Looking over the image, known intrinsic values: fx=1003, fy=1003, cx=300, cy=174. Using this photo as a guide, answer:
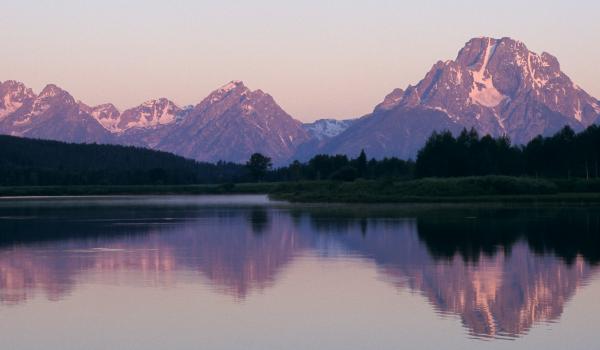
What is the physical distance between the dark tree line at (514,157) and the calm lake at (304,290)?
9395cm

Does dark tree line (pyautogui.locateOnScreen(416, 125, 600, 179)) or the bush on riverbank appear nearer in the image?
the bush on riverbank

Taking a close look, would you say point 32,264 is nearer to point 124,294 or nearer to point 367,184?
point 124,294

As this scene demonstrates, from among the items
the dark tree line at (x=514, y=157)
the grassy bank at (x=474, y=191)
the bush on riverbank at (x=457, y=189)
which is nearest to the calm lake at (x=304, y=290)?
the grassy bank at (x=474, y=191)

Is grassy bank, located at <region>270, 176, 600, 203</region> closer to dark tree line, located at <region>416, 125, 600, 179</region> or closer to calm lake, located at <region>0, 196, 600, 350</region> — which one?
dark tree line, located at <region>416, 125, 600, 179</region>

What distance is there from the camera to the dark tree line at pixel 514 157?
16338 centimetres

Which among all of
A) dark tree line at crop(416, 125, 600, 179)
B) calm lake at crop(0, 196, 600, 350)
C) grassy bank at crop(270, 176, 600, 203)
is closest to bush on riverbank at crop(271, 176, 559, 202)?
grassy bank at crop(270, 176, 600, 203)

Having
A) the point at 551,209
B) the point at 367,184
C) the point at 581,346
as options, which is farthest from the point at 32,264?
the point at 367,184

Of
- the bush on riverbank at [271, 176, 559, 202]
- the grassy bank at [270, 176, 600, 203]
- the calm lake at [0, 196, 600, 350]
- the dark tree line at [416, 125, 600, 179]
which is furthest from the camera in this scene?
the dark tree line at [416, 125, 600, 179]

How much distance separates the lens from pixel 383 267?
159 feet

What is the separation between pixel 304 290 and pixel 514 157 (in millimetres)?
144677

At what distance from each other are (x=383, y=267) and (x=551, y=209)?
206ft

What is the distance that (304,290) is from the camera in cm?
4031

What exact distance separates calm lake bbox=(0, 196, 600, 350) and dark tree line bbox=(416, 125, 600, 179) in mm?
93952

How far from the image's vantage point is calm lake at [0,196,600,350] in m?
30.3
